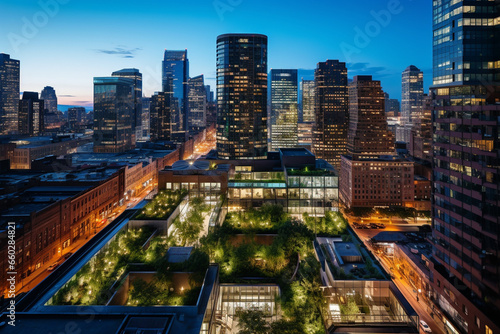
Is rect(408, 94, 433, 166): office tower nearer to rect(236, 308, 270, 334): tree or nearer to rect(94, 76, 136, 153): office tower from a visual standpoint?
rect(236, 308, 270, 334): tree

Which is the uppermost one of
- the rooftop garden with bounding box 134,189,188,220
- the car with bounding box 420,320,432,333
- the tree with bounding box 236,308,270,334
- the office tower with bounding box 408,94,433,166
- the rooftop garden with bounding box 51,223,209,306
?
the office tower with bounding box 408,94,433,166

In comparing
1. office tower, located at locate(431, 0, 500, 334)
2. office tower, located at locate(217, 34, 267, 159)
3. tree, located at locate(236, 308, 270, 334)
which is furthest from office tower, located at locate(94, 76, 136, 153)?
tree, located at locate(236, 308, 270, 334)

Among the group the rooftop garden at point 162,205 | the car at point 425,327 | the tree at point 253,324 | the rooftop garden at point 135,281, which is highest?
the rooftop garden at point 162,205

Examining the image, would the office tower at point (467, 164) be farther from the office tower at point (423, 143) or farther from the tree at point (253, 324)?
the office tower at point (423, 143)

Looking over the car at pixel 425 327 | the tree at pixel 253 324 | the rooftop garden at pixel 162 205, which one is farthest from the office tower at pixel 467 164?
the rooftop garden at pixel 162 205

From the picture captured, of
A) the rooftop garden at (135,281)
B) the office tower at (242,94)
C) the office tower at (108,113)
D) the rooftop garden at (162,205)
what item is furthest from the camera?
the office tower at (108,113)

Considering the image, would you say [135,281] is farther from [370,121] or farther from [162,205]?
[370,121]
